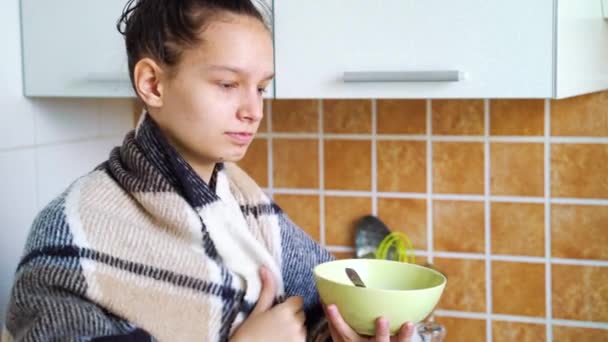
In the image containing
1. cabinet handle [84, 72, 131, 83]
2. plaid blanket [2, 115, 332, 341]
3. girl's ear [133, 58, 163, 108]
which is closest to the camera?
plaid blanket [2, 115, 332, 341]

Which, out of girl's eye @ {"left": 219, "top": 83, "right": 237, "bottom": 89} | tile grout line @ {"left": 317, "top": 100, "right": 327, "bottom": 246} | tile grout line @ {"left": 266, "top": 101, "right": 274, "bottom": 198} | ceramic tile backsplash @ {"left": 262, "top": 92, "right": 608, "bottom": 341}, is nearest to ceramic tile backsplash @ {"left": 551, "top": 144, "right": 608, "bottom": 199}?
ceramic tile backsplash @ {"left": 262, "top": 92, "right": 608, "bottom": 341}

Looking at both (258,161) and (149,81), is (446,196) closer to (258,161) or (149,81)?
(258,161)

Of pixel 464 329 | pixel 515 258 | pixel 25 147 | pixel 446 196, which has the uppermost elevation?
pixel 25 147

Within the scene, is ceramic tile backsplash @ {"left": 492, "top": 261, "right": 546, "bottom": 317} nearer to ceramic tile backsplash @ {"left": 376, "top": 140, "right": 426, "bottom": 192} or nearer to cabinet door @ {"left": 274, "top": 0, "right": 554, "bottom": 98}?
ceramic tile backsplash @ {"left": 376, "top": 140, "right": 426, "bottom": 192}

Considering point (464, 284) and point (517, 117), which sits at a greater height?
point (517, 117)

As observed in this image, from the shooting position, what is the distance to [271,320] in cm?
99

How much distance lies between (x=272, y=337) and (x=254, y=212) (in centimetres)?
20

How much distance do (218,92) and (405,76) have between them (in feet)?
1.13

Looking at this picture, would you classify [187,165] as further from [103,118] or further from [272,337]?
[103,118]

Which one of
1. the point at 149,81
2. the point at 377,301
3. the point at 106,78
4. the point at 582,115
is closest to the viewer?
the point at 377,301

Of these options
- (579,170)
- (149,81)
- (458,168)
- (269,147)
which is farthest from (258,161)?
(149,81)

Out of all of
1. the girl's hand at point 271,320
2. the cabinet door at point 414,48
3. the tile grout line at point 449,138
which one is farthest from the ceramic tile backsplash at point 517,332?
the girl's hand at point 271,320

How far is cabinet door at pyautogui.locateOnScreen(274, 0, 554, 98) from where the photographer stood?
118 cm

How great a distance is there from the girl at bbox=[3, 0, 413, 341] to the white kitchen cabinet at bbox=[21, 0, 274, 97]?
31 cm
